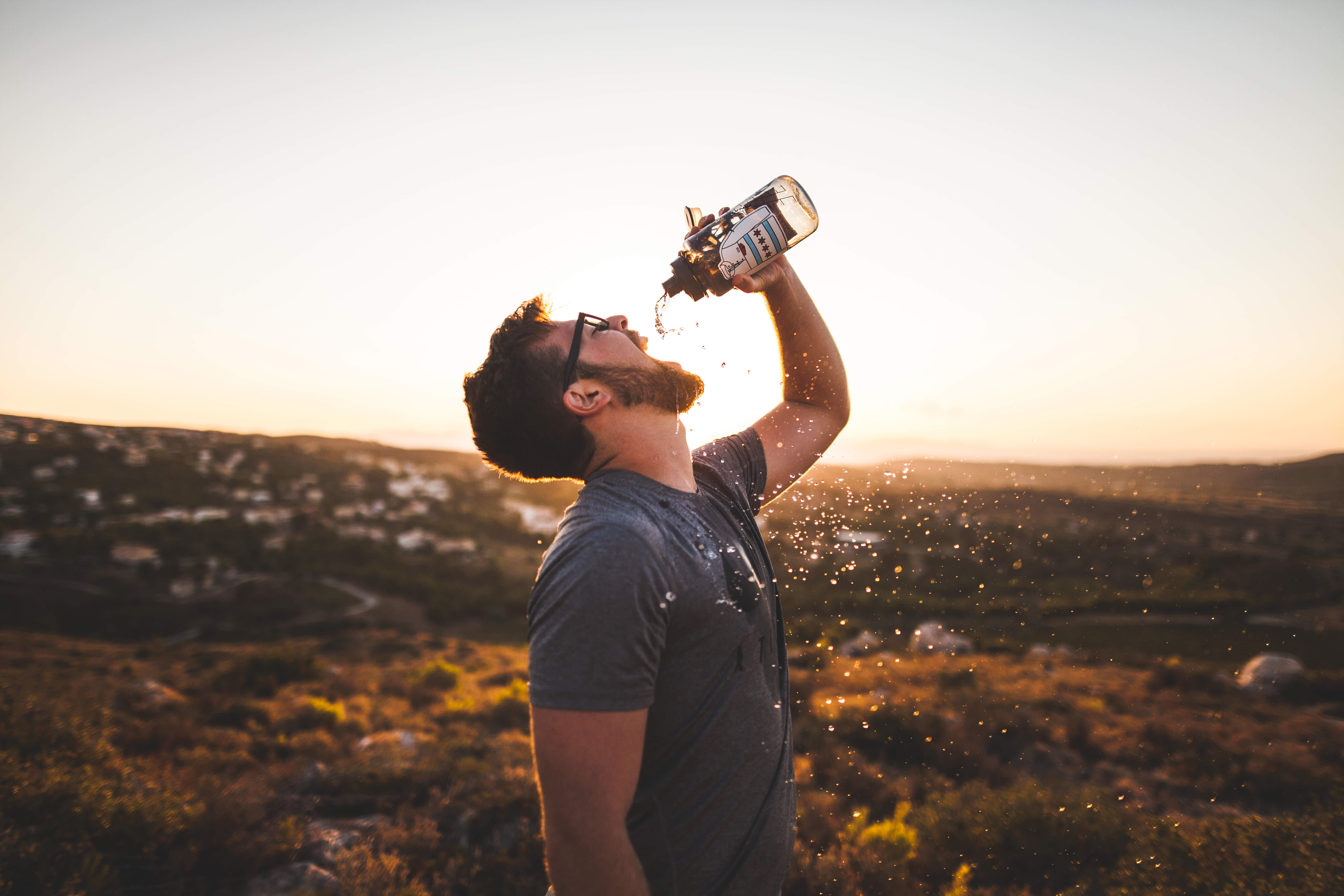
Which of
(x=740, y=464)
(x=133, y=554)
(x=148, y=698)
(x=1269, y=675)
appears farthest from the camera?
(x=133, y=554)

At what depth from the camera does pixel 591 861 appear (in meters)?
1.20

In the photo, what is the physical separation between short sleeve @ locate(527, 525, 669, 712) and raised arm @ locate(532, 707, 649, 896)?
4 cm

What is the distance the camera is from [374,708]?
1361 centimetres

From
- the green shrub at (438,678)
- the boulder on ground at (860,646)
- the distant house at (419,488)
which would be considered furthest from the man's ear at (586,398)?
the distant house at (419,488)

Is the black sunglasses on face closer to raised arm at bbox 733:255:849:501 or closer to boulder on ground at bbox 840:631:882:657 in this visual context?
raised arm at bbox 733:255:849:501

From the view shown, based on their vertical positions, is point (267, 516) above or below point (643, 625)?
below

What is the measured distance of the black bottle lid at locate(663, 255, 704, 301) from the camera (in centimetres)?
299

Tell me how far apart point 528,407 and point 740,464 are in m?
0.98

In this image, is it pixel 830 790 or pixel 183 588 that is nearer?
pixel 830 790

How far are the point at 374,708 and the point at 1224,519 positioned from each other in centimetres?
4599

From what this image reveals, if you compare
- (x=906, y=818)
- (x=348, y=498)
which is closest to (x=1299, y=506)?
(x=906, y=818)

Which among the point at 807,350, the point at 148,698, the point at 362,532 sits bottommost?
the point at 362,532

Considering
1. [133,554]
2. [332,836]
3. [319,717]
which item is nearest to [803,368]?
[332,836]

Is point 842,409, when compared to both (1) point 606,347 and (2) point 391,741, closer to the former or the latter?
(1) point 606,347
